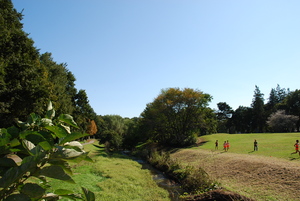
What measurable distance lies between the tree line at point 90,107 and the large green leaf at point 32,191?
1.19 ft

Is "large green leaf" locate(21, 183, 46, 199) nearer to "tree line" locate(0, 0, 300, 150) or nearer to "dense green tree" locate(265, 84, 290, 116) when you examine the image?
"tree line" locate(0, 0, 300, 150)

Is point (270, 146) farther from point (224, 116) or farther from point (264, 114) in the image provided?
point (224, 116)

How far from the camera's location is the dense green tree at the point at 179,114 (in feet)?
123

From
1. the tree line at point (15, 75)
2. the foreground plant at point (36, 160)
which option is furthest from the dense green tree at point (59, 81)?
the foreground plant at point (36, 160)

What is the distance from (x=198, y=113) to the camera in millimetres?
38219

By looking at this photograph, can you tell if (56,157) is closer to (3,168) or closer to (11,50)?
(3,168)

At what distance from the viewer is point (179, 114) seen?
39312 mm

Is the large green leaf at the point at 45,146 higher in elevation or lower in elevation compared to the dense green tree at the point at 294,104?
lower

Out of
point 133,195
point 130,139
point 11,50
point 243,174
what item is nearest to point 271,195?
point 243,174

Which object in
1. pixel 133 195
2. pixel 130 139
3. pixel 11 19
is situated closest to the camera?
pixel 133 195

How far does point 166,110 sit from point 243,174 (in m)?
24.3

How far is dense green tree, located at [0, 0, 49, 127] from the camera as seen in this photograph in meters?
16.8

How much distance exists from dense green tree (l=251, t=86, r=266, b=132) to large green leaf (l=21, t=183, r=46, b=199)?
77.6 m

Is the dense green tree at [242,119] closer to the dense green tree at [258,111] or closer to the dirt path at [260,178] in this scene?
the dense green tree at [258,111]
